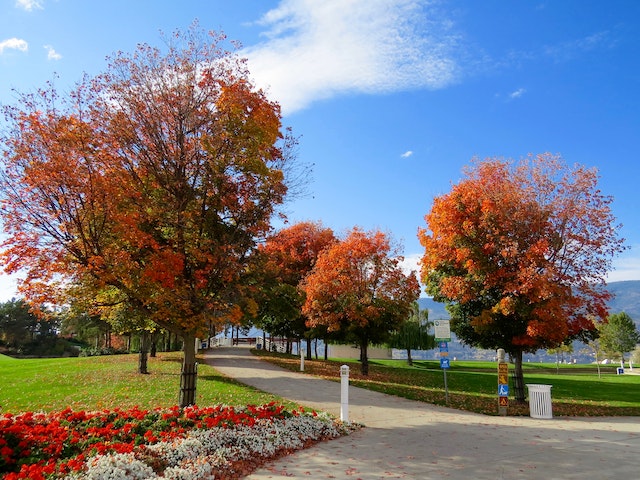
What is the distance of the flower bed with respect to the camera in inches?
235

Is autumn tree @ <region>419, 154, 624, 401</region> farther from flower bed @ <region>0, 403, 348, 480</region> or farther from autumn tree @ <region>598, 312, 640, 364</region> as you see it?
autumn tree @ <region>598, 312, 640, 364</region>

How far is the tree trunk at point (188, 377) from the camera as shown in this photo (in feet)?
35.3

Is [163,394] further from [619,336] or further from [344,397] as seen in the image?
[619,336]

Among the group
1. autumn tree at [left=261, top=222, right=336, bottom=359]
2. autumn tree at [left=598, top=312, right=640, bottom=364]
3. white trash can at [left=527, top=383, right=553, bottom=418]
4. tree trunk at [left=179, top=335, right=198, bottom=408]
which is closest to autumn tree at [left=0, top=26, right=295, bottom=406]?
tree trunk at [left=179, top=335, right=198, bottom=408]

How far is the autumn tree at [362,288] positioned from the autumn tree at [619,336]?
41.7m

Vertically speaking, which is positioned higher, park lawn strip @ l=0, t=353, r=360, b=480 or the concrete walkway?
park lawn strip @ l=0, t=353, r=360, b=480

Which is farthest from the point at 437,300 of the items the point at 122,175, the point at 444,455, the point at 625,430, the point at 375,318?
the point at 122,175

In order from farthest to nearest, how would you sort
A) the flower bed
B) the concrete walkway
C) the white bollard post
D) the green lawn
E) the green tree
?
the green tree, the green lawn, the white bollard post, the concrete walkway, the flower bed

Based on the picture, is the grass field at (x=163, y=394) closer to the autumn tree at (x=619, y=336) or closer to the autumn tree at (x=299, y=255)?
the autumn tree at (x=299, y=255)

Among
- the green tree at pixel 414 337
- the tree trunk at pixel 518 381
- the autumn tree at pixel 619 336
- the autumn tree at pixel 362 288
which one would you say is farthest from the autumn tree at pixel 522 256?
the autumn tree at pixel 619 336

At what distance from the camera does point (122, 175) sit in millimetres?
9625

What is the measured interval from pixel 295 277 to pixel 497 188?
18670mm

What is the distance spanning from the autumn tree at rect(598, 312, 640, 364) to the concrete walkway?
46977 mm

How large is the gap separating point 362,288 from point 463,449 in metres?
13.3
